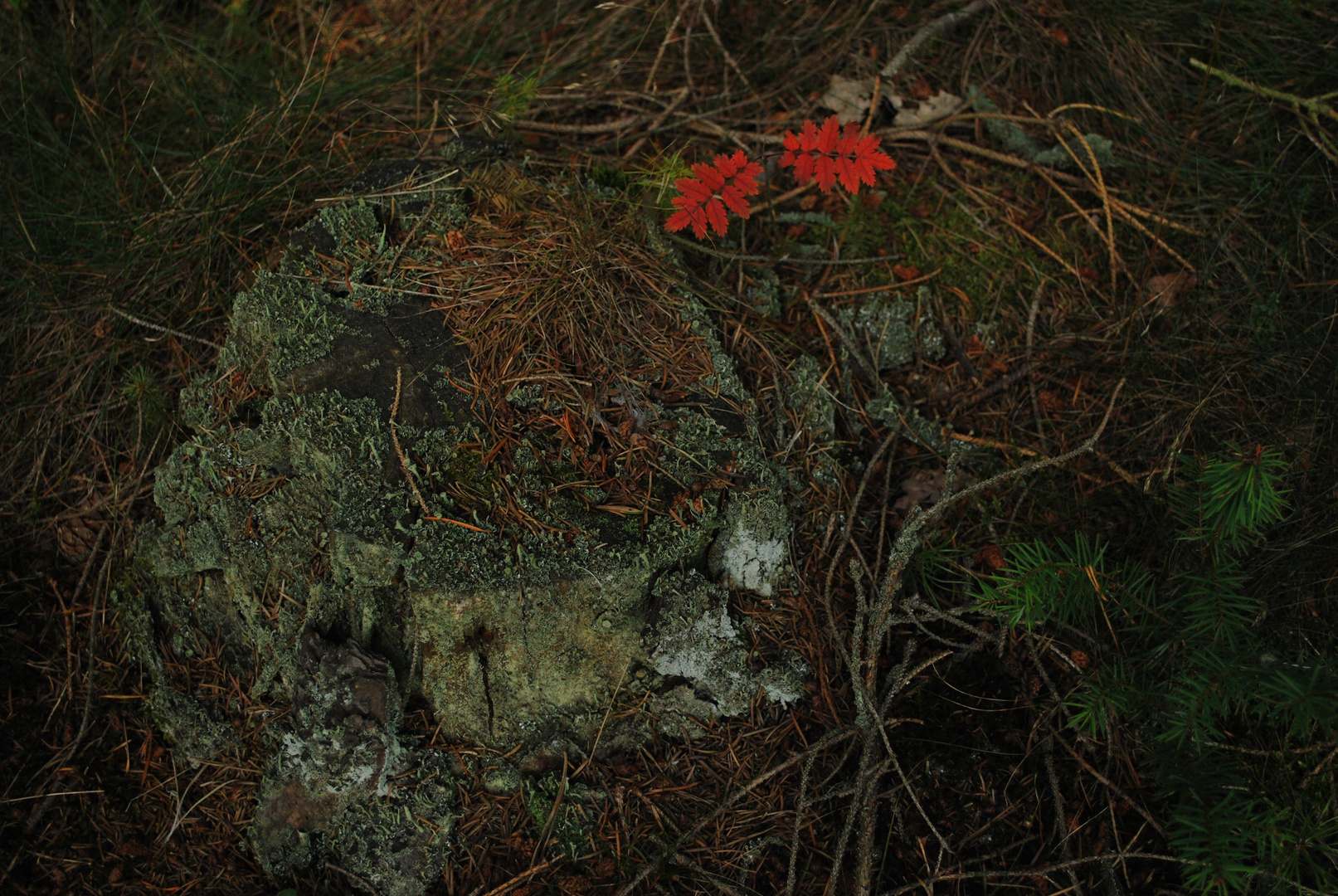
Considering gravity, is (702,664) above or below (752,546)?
below

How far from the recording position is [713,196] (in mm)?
2322

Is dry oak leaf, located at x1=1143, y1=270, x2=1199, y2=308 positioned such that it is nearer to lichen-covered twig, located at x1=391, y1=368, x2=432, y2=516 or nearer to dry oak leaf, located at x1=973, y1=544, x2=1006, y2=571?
dry oak leaf, located at x1=973, y1=544, x2=1006, y2=571

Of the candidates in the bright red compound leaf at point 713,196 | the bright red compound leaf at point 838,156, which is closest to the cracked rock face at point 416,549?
the bright red compound leaf at point 713,196

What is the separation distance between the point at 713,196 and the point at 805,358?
0.60 metres

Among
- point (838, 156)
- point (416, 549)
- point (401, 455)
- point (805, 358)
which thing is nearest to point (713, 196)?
point (838, 156)

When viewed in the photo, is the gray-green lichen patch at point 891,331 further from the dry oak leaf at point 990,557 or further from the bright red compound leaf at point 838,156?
the dry oak leaf at point 990,557

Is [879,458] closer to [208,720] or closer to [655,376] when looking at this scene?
[655,376]

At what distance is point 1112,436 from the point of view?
2574 mm

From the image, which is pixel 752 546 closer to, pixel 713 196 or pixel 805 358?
pixel 805 358

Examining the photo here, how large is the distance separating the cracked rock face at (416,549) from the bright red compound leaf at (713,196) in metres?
0.26

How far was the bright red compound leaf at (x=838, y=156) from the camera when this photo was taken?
7.79 feet

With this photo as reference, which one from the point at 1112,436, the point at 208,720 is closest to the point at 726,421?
the point at 1112,436

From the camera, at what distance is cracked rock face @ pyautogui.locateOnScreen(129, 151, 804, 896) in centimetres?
205

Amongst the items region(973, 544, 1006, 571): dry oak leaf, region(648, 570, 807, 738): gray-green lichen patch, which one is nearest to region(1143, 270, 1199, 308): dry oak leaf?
region(973, 544, 1006, 571): dry oak leaf
